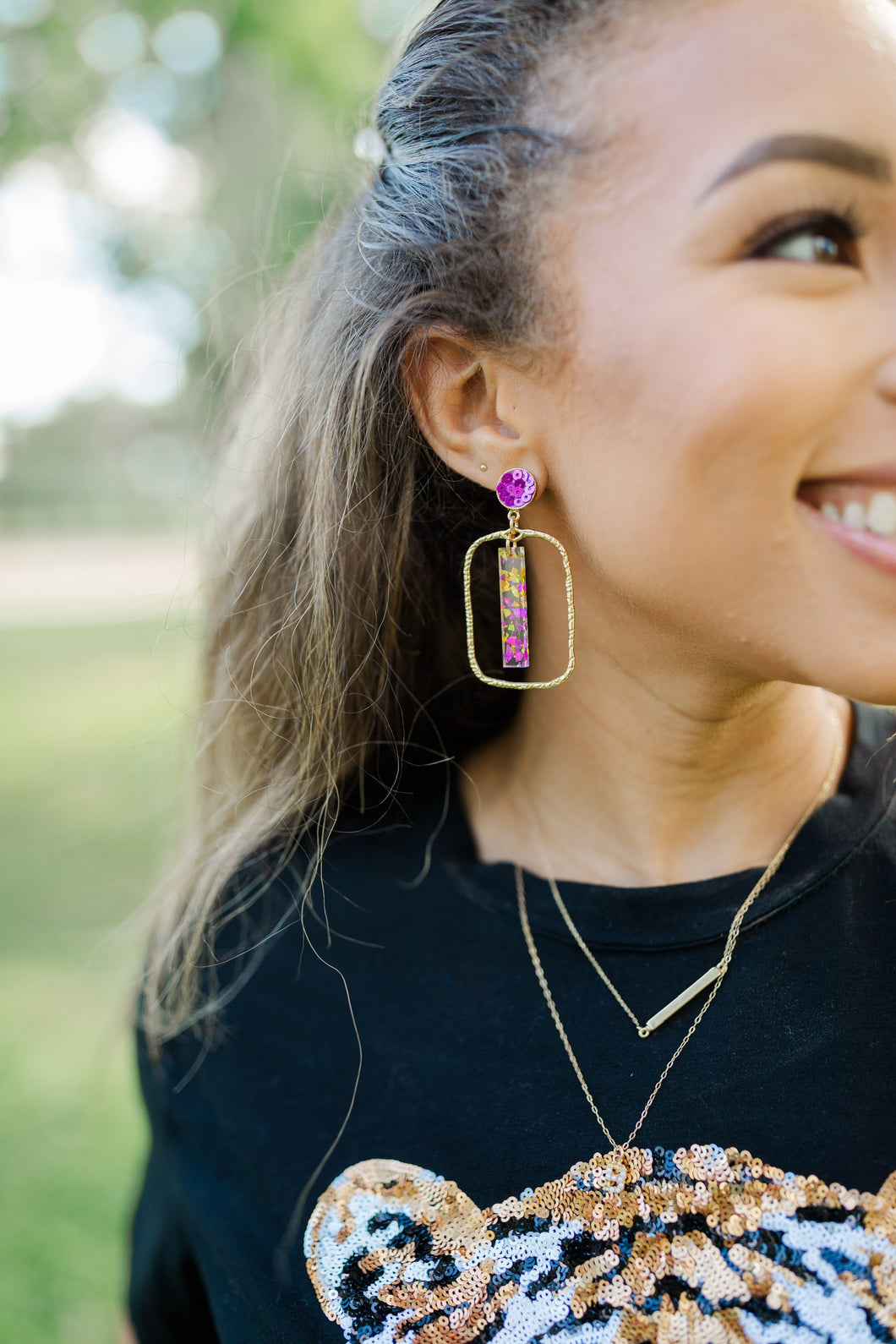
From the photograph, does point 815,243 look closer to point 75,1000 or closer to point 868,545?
point 868,545

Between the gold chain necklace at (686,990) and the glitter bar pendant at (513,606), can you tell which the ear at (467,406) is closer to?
the glitter bar pendant at (513,606)

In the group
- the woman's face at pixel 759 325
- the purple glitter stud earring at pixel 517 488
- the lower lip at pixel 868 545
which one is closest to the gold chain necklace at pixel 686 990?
the woman's face at pixel 759 325

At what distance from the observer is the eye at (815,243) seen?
1.21 meters

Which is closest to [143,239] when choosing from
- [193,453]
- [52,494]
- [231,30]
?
[231,30]

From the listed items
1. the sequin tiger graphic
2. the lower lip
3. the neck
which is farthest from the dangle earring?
the sequin tiger graphic

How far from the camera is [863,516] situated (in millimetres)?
1208

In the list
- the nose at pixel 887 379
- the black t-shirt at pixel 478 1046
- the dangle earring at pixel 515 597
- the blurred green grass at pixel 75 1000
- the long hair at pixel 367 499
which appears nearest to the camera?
the nose at pixel 887 379

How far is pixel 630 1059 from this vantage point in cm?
144

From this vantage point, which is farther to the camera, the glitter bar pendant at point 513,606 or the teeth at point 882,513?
the glitter bar pendant at point 513,606

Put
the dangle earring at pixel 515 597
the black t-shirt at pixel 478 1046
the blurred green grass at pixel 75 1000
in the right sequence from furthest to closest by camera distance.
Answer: the blurred green grass at pixel 75 1000 < the dangle earring at pixel 515 597 < the black t-shirt at pixel 478 1046

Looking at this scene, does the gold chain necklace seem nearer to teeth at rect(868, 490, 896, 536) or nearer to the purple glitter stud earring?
teeth at rect(868, 490, 896, 536)

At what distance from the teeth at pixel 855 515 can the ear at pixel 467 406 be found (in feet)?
1.48

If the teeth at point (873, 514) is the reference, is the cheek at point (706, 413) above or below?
above

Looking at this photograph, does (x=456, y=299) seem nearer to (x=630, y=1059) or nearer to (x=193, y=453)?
(x=193, y=453)
